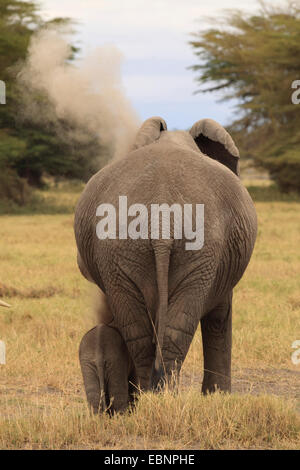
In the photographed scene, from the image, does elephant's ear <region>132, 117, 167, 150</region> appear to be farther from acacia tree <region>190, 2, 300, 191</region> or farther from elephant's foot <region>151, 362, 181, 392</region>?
acacia tree <region>190, 2, 300, 191</region>

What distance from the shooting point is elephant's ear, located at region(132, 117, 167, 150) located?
3.75 m

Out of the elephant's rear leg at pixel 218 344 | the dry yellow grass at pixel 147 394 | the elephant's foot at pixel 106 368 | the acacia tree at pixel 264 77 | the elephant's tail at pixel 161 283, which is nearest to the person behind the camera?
the elephant's tail at pixel 161 283

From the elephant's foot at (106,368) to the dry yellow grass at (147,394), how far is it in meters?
0.12

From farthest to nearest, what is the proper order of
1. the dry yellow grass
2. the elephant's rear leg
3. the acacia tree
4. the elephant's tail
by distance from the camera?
the acacia tree < the elephant's rear leg < the dry yellow grass < the elephant's tail

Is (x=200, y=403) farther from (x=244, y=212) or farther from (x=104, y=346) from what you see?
(x=244, y=212)

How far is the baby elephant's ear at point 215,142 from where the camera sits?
3.94 metres

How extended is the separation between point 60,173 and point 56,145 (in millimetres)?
1554

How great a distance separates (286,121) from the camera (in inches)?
1313

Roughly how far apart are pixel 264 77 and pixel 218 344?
97.9ft

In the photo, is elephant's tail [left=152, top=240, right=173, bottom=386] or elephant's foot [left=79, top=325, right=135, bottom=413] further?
elephant's foot [left=79, top=325, right=135, bottom=413]

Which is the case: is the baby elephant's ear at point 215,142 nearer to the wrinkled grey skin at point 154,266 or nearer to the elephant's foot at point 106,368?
the wrinkled grey skin at point 154,266

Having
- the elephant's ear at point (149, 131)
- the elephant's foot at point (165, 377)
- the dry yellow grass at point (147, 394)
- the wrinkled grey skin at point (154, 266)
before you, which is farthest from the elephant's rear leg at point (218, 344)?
the elephant's ear at point (149, 131)

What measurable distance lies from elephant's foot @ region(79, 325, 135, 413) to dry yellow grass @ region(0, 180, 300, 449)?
0.39 ft

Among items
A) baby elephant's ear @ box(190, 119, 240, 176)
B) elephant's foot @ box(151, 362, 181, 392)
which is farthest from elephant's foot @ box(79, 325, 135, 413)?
baby elephant's ear @ box(190, 119, 240, 176)
